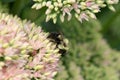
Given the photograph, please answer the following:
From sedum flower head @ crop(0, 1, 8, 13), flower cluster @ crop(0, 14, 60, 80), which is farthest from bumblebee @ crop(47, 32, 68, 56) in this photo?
sedum flower head @ crop(0, 1, 8, 13)

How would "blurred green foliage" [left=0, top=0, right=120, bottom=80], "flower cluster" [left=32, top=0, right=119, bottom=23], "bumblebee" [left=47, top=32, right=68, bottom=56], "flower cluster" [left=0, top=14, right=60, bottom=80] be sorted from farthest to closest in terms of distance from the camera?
"blurred green foliage" [left=0, top=0, right=120, bottom=80], "bumblebee" [left=47, top=32, right=68, bottom=56], "flower cluster" [left=32, top=0, right=119, bottom=23], "flower cluster" [left=0, top=14, right=60, bottom=80]

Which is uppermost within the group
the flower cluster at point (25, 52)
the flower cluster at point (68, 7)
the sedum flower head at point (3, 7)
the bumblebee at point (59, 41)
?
the sedum flower head at point (3, 7)

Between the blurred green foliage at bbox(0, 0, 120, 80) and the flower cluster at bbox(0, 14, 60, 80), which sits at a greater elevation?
the blurred green foliage at bbox(0, 0, 120, 80)

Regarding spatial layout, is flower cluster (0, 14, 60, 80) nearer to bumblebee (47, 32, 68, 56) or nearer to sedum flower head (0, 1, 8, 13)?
bumblebee (47, 32, 68, 56)

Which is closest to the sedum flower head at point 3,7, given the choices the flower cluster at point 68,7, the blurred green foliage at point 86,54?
the blurred green foliage at point 86,54

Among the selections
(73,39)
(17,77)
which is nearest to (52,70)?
(17,77)

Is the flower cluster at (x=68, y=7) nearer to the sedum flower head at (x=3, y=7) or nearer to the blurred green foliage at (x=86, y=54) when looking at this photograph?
the sedum flower head at (x=3, y=7)

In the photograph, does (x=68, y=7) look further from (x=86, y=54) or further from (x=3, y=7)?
(x=86, y=54)

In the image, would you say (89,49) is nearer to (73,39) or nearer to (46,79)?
(73,39)
